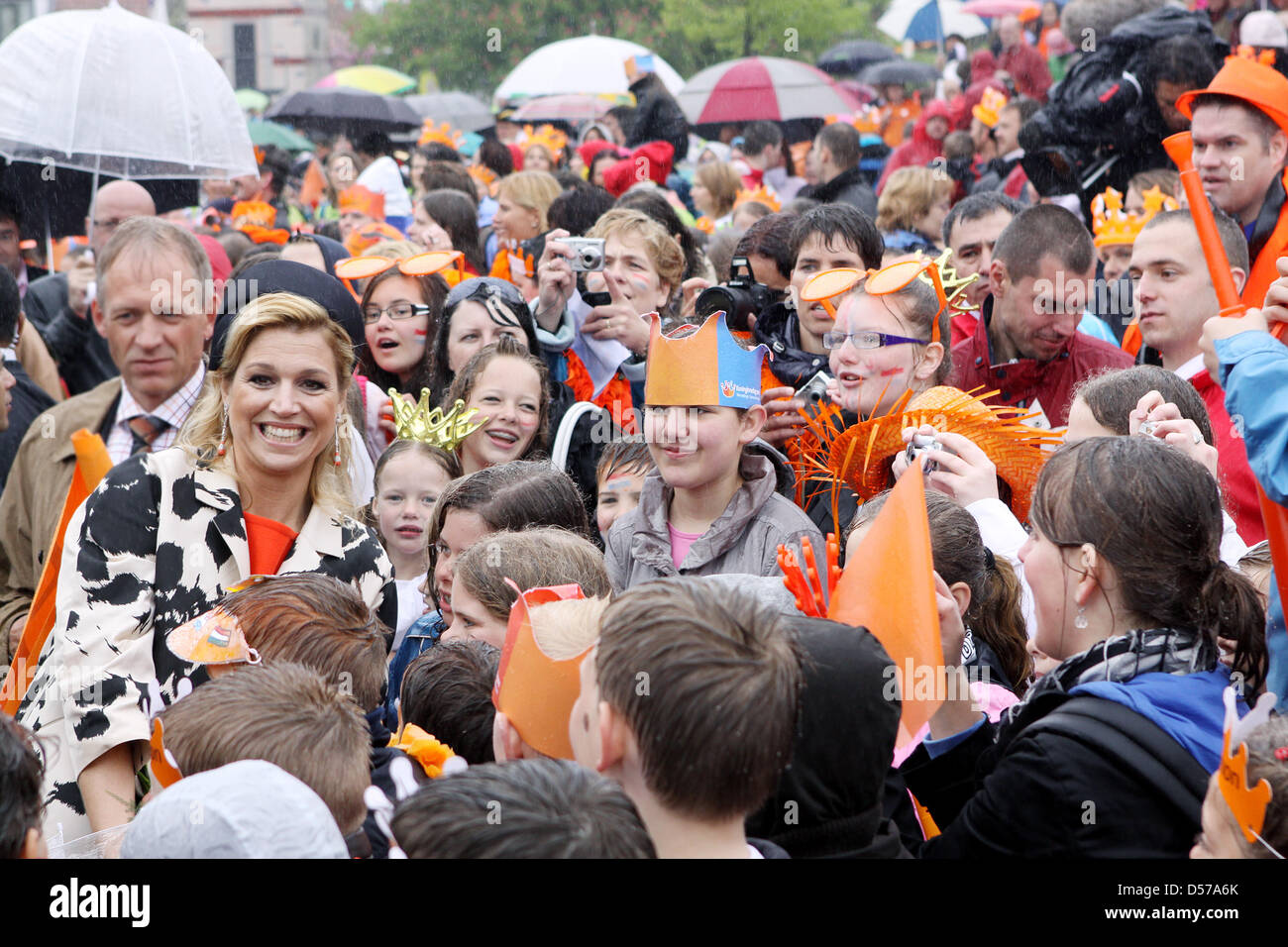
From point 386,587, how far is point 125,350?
170 cm

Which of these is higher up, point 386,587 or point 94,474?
point 94,474

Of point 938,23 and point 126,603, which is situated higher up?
point 938,23

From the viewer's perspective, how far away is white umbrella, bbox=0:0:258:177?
5750mm

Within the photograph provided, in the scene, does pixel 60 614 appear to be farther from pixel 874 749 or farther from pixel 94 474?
pixel 874 749

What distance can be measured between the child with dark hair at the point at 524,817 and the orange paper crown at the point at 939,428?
1966 mm

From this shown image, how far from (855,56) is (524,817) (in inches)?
825

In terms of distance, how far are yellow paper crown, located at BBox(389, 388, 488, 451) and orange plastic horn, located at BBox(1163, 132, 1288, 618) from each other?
232 cm

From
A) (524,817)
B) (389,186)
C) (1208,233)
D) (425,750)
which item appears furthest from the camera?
(389,186)

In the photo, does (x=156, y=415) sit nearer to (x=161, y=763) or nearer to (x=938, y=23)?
(x=161, y=763)

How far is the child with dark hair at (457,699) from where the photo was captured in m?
2.69

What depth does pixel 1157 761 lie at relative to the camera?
7.17 ft

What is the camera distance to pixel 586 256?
519 cm

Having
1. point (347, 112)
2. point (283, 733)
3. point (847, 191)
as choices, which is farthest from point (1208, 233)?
point (347, 112)
